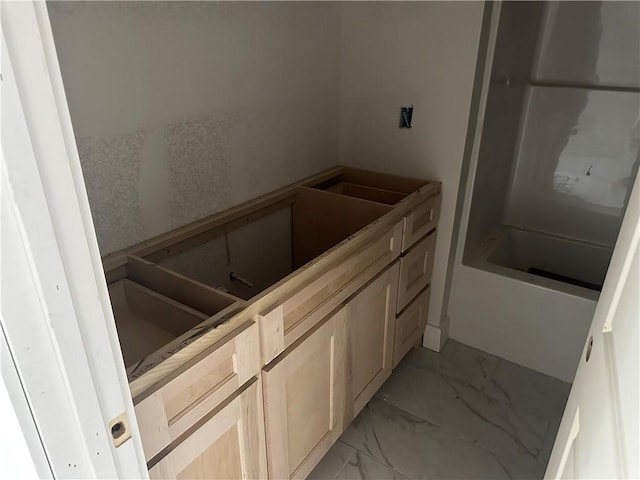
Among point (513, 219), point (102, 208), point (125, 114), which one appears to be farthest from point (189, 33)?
point (513, 219)

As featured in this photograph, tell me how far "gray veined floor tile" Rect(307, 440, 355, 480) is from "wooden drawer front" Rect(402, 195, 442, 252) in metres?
0.79

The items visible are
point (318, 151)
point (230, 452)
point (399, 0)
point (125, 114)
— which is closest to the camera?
point (230, 452)

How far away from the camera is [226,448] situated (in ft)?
3.95

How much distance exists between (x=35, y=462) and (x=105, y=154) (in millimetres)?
893

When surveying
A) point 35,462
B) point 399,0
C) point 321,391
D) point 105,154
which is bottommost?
point 321,391

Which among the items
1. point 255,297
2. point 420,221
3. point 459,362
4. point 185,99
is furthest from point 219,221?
point 459,362

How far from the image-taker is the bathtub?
2.47 metres

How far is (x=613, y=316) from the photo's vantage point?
819 mm

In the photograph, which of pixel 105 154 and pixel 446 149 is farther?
pixel 446 149

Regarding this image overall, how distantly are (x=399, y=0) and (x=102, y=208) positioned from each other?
140 centimetres

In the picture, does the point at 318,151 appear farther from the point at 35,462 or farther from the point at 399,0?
the point at 35,462

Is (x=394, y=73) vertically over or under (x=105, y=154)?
over

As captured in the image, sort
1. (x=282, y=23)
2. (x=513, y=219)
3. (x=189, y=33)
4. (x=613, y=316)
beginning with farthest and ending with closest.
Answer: (x=513, y=219) < (x=282, y=23) < (x=189, y=33) < (x=613, y=316)

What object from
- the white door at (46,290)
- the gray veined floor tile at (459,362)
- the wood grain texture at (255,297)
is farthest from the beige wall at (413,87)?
the white door at (46,290)
